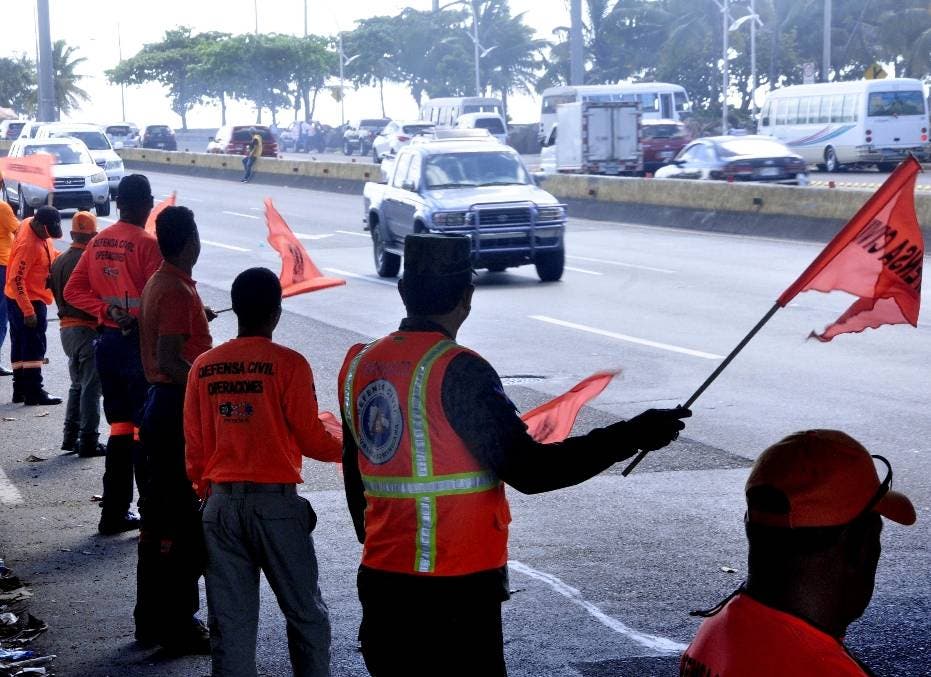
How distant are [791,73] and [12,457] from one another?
234ft

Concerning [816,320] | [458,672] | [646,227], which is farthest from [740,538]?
[646,227]

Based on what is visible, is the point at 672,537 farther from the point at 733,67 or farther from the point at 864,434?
the point at 733,67

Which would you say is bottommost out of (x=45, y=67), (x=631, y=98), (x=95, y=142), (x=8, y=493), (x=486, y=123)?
(x=8, y=493)

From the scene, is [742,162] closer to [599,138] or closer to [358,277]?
[599,138]

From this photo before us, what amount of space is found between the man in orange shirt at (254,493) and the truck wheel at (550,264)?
1566cm

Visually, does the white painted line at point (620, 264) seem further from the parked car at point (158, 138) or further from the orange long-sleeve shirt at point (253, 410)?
the parked car at point (158, 138)

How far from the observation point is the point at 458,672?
3738mm

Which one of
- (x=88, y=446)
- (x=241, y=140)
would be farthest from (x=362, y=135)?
(x=88, y=446)

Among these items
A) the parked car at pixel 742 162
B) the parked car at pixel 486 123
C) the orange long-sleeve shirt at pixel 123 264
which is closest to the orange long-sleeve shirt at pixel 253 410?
the orange long-sleeve shirt at pixel 123 264

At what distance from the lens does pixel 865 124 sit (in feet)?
146

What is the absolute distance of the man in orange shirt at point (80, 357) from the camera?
990 centimetres

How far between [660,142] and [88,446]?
3855cm

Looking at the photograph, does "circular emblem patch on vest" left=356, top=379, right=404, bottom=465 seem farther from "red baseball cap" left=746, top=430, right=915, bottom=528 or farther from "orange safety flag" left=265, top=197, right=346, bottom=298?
"orange safety flag" left=265, top=197, right=346, bottom=298

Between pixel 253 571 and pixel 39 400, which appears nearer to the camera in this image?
pixel 253 571
